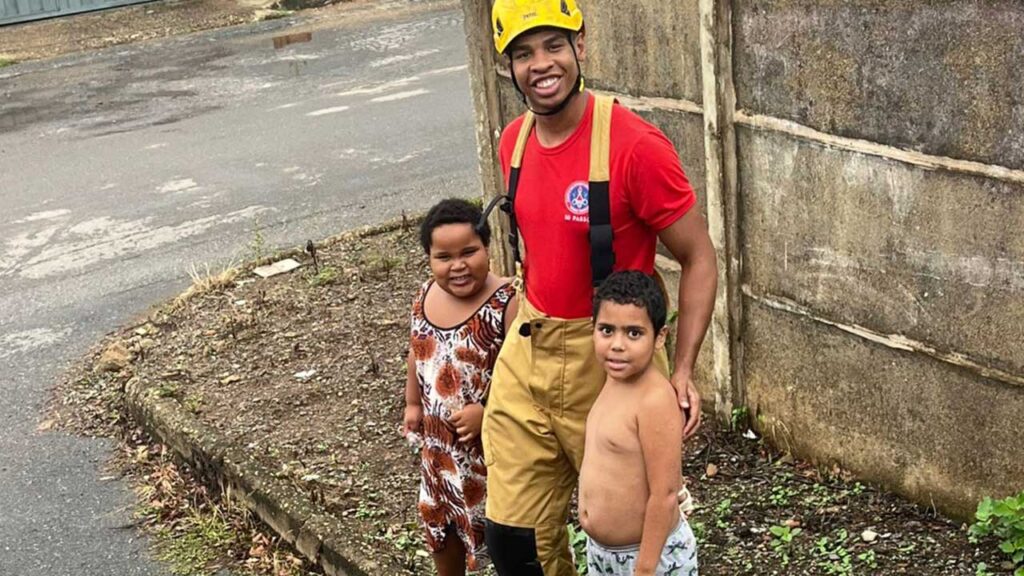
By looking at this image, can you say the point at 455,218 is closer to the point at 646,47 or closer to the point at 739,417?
the point at 646,47

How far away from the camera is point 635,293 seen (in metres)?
2.96

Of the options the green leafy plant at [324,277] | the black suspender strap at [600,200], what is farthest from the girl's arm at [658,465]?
the green leafy plant at [324,277]

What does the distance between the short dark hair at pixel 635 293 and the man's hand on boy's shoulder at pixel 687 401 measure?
15 cm

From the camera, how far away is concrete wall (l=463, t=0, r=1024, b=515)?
3629 mm

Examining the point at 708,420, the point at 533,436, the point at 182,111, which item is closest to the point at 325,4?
the point at 182,111

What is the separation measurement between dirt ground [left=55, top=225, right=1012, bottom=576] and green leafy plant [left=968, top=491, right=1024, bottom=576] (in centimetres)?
7

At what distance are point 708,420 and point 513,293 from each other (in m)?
1.63

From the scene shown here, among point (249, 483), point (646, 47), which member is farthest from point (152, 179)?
point (646, 47)

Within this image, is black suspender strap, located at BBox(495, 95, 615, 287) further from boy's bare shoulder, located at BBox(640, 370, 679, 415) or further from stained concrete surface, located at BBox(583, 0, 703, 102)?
stained concrete surface, located at BBox(583, 0, 703, 102)

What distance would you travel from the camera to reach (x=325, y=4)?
1838 cm

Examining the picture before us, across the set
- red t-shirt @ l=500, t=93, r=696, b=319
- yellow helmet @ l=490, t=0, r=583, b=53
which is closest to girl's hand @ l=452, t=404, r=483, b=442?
red t-shirt @ l=500, t=93, r=696, b=319

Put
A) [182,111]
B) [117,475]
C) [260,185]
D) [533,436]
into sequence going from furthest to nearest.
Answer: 1. [182,111]
2. [260,185]
3. [117,475]
4. [533,436]

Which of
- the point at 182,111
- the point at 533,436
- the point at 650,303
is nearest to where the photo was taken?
the point at 650,303

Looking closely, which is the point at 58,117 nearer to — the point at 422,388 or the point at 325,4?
the point at 325,4
